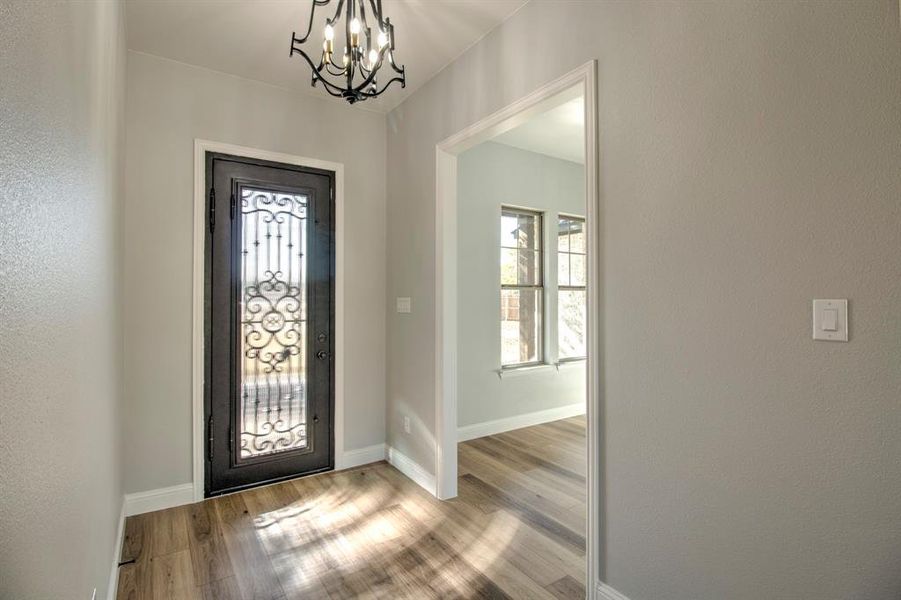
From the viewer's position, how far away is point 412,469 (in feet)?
10.9

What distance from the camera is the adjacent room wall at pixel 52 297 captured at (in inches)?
25.8

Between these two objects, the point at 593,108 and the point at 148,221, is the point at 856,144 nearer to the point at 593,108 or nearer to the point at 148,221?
the point at 593,108

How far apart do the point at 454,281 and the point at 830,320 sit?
208cm

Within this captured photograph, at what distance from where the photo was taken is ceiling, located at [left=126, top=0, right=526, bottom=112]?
7.78ft

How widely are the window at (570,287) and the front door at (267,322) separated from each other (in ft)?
8.92

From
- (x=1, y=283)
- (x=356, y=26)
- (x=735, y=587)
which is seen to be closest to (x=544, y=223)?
(x=356, y=26)

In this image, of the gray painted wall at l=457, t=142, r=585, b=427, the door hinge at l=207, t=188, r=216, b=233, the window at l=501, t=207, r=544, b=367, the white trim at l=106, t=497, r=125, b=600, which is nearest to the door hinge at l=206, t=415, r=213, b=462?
the white trim at l=106, t=497, r=125, b=600

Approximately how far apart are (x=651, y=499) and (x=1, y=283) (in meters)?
1.99

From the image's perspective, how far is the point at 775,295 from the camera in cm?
141

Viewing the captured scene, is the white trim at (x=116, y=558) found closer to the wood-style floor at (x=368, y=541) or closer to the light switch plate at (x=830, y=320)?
the wood-style floor at (x=368, y=541)

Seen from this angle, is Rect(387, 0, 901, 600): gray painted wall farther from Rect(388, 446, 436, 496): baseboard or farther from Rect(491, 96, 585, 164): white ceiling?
Rect(491, 96, 585, 164): white ceiling

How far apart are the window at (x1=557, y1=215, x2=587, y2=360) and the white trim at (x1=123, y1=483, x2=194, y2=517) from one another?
365 centimetres

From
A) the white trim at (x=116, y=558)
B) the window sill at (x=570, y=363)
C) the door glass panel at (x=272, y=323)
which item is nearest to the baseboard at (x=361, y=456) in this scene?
the door glass panel at (x=272, y=323)

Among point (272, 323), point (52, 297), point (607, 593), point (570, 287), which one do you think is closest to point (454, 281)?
point (272, 323)
